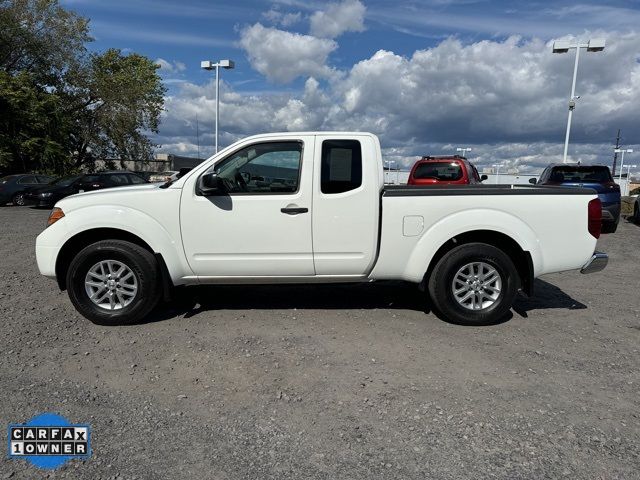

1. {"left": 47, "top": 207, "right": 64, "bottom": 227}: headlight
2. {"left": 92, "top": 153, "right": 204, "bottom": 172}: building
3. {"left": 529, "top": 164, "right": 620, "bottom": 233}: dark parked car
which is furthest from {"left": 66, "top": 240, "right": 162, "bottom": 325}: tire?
{"left": 92, "top": 153, "right": 204, "bottom": 172}: building

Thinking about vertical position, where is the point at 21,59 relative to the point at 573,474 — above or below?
above

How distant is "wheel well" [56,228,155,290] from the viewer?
492 cm

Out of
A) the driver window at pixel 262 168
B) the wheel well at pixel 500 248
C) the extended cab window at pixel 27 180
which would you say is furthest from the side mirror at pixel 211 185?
the extended cab window at pixel 27 180

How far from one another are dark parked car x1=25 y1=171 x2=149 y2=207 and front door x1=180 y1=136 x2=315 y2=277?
15.2 m

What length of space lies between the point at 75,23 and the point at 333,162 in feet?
108

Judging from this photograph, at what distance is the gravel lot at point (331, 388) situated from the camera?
2.73 metres

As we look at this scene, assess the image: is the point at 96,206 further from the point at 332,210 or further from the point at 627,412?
the point at 627,412

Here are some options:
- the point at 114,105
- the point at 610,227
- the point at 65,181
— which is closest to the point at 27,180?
the point at 65,181

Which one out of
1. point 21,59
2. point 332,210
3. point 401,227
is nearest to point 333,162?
point 332,210

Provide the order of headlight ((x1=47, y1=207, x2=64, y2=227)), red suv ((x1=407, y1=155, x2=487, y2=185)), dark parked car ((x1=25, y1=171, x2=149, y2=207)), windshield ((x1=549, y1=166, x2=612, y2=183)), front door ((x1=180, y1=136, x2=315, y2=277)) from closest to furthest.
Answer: front door ((x1=180, y1=136, x2=315, y2=277))
headlight ((x1=47, y1=207, x2=64, y2=227))
red suv ((x1=407, y1=155, x2=487, y2=185))
windshield ((x1=549, y1=166, x2=612, y2=183))
dark parked car ((x1=25, y1=171, x2=149, y2=207))

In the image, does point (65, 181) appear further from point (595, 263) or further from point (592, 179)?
point (595, 263)

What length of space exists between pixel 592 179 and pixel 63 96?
31.6 m

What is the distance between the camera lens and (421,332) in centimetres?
479

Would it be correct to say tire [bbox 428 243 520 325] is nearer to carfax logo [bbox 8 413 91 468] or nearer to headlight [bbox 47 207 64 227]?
carfax logo [bbox 8 413 91 468]
